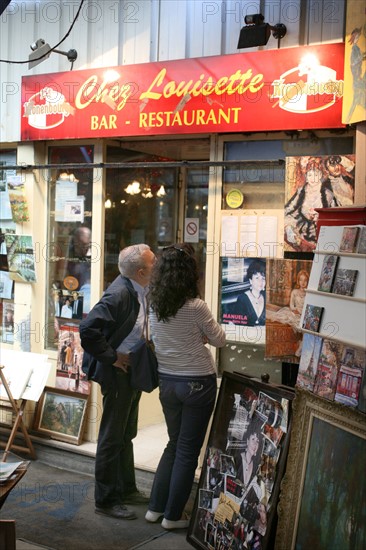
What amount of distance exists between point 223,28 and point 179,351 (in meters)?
2.52

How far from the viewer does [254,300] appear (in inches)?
226

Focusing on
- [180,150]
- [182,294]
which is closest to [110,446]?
[182,294]

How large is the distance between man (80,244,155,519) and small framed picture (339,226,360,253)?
5.61 ft

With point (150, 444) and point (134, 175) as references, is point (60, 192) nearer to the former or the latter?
point (134, 175)

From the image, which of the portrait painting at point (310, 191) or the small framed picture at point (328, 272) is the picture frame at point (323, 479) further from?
the portrait painting at point (310, 191)

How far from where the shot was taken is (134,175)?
A: 6.95m

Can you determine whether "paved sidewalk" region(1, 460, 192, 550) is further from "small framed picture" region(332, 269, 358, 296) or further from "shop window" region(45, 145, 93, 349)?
"small framed picture" region(332, 269, 358, 296)

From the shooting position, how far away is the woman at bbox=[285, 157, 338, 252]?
518cm

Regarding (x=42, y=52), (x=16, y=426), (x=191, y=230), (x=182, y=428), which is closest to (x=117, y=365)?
(x=182, y=428)

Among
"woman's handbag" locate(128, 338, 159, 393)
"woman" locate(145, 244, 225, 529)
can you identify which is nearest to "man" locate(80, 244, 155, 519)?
"woman's handbag" locate(128, 338, 159, 393)

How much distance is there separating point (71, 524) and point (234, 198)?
2662 mm

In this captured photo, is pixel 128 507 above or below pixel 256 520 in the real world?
below

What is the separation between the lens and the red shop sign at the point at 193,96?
5.28 meters

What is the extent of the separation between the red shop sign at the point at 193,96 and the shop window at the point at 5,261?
1.68 ft
